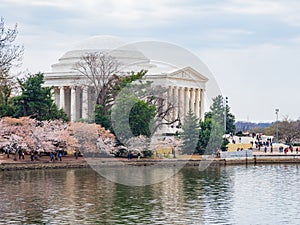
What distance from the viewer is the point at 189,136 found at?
9212cm

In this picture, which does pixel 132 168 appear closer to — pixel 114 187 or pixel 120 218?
pixel 114 187

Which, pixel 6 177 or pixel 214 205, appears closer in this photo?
pixel 214 205

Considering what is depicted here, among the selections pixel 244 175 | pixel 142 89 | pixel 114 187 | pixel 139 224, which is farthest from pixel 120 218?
pixel 142 89

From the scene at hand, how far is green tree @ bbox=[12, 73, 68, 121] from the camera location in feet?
262

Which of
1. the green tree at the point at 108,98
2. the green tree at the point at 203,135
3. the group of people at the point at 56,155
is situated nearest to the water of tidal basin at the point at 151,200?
the group of people at the point at 56,155

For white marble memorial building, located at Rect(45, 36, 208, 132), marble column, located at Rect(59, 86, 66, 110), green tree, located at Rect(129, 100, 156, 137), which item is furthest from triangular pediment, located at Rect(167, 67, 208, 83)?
green tree, located at Rect(129, 100, 156, 137)

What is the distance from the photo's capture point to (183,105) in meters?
126

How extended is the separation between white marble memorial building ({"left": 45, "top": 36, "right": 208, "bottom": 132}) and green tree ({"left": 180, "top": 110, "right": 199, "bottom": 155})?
2444 cm

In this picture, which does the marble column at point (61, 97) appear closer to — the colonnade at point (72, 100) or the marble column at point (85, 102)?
the colonnade at point (72, 100)

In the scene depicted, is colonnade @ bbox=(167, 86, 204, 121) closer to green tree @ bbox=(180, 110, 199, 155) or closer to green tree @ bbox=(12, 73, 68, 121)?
green tree @ bbox=(180, 110, 199, 155)

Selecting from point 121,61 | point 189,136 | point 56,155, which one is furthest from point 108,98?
point 121,61

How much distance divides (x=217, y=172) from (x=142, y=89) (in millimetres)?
24162

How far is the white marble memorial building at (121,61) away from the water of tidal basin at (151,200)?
57.2 metres

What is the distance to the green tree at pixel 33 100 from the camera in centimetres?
7981
